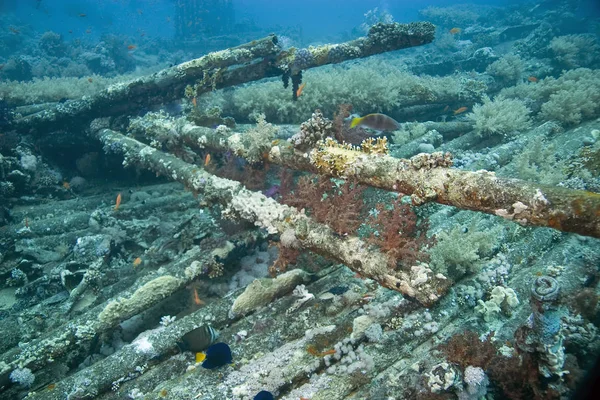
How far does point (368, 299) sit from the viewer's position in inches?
154

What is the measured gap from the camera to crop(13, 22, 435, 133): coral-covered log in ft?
24.3

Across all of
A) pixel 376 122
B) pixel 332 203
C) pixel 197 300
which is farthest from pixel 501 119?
pixel 197 300

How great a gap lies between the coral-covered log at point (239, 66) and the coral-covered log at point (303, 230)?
2395 millimetres

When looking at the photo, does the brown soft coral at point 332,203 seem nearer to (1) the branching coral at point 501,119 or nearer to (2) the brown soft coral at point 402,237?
(2) the brown soft coral at point 402,237

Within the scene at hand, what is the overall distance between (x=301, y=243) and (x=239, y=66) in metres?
5.51

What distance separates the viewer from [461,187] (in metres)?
2.72

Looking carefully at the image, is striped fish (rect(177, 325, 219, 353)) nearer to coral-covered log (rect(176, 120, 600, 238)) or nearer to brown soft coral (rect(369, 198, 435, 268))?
brown soft coral (rect(369, 198, 435, 268))

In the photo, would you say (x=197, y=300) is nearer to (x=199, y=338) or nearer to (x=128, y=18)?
(x=199, y=338)

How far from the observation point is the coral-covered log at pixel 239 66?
7.42m

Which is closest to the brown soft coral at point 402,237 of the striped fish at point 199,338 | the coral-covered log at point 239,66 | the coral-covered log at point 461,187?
the coral-covered log at point 461,187

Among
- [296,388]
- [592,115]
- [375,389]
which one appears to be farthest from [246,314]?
[592,115]

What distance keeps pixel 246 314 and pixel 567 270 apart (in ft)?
12.9

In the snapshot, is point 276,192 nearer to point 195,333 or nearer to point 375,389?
point 195,333

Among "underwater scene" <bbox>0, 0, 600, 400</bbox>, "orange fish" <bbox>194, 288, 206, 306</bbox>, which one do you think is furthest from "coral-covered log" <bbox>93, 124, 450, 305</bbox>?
"orange fish" <bbox>194, 288, 206, 306</bbox>
